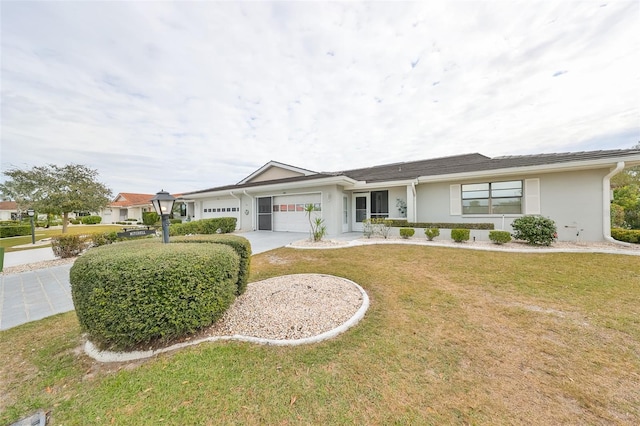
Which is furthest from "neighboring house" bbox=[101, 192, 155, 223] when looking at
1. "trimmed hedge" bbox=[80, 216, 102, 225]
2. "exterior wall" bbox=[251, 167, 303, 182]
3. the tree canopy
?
the tree canopy

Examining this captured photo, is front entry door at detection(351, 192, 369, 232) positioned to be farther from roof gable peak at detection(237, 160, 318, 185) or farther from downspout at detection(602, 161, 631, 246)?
downspout at detection(602, 161, 631, 246)

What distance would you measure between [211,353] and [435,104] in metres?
13.3

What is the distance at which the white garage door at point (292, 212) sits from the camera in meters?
13.0

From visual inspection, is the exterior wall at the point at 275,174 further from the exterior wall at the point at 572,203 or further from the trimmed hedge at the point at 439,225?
the exterior wall at the point at 572,203

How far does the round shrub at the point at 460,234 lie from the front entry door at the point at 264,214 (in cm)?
1037

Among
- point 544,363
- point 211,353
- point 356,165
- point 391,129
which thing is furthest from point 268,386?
point 356,165

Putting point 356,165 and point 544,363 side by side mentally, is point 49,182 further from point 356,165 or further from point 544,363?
point 544,363

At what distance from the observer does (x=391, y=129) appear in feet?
49.6

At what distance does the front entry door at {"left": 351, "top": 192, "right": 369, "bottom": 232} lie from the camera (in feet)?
43.6

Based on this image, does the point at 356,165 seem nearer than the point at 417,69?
No

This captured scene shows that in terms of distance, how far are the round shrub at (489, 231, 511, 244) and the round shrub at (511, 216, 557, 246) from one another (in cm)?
56

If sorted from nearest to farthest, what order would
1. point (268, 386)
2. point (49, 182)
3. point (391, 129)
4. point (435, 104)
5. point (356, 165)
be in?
point (268, 386) < point (435, 104) < point (391, 129) < point (49, 182) < point (356, 165)

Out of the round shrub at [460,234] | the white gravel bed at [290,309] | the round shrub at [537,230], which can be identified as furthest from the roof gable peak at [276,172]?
the white gravel bed at [290,309]

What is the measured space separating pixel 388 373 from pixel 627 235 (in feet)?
39.4
